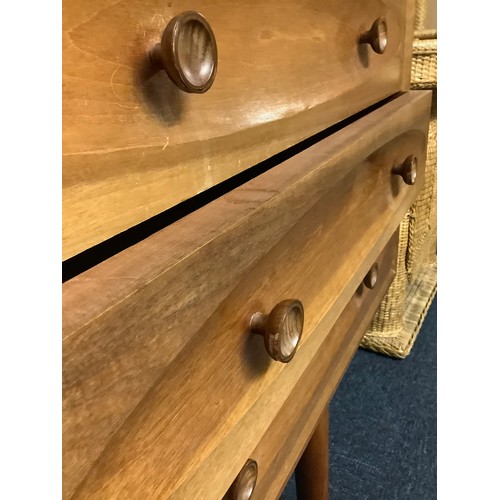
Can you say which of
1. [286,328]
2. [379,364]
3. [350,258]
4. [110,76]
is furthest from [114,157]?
[379,364]

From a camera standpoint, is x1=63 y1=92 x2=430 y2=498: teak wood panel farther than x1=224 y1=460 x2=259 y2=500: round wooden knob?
No

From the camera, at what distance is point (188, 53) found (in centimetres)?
25

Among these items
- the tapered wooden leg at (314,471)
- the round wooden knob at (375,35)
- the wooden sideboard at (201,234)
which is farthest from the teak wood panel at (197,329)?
the tapered wooden leg at (314,471)

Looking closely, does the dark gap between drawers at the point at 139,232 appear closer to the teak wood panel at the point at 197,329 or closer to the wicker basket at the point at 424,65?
the teak wood panel at the point at 197,329

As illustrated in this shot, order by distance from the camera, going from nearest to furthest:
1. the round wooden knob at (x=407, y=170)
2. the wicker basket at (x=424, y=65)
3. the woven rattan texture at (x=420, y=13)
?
the round wooden knob at (x=407, y=170)
the wicker basket at (x=424, y=65)
the woven rattan texture at (x=420, y=13)

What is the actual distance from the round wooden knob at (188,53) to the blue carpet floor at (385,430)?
813mm

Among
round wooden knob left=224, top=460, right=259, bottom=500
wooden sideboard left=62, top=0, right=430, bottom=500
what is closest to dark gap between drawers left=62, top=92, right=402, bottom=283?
wooden sideboard left=62, top=0, right=430, bottom=500

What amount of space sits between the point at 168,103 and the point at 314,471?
567 millimetres

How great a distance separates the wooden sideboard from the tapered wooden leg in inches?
8.0

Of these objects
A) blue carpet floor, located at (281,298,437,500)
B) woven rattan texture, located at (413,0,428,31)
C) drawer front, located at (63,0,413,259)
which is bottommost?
blue carpet floor, located at (281,298,437,500)

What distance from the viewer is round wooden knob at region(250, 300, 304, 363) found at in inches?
12.6

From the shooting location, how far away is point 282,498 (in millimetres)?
910

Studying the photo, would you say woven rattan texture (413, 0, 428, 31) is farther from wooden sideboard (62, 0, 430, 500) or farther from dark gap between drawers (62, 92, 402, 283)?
dark gap between drawers (62, 92, 402, 283)

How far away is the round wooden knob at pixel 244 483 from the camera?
359 millimetres
